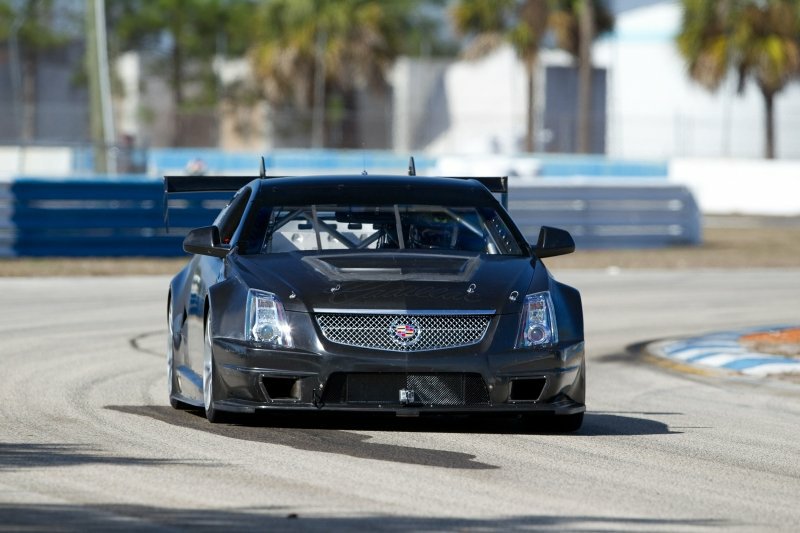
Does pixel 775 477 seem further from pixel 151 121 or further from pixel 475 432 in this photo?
pixel 151 121

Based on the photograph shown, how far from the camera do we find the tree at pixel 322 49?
62188 mm

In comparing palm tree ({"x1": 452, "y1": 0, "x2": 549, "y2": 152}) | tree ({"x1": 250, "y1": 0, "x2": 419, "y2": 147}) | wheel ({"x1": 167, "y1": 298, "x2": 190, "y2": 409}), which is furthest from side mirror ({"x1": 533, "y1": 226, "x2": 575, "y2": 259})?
tree ({"x1": 250, "y1": 0, "x2": 419, "y2": 147})

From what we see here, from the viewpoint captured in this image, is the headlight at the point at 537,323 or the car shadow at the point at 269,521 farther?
the headlight at the point at 537,323

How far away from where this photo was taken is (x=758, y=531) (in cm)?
656

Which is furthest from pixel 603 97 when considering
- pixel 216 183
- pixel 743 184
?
pixel 216 183

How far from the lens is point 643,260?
1070 inches

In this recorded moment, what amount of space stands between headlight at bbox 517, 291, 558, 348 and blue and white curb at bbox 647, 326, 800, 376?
4552 mm

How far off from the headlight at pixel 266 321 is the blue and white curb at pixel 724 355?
547 centimetres

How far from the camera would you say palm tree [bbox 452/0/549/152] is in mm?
54188

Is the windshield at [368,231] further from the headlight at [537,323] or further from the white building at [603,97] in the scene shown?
the white building at [603,97]

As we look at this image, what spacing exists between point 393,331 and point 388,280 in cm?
31

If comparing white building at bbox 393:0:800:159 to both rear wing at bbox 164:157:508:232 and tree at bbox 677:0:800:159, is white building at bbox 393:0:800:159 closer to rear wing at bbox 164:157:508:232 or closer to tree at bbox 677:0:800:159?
tree at bbox 677:0:800:159

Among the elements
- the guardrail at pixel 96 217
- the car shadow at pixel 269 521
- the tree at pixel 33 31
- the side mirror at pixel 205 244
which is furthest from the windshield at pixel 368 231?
the tree at pixel 33 31

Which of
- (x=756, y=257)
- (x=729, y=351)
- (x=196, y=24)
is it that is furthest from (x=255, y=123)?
(x=729, y=351)
